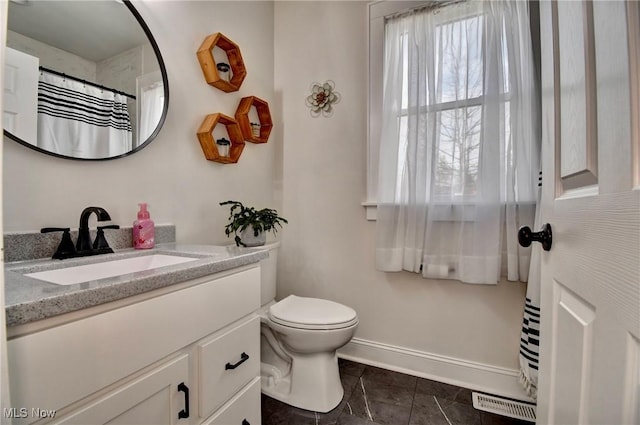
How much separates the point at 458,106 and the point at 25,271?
6.05ft

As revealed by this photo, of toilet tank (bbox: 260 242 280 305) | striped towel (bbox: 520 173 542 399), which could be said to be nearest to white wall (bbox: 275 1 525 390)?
striped towel (bbox: 520 173 542 399)

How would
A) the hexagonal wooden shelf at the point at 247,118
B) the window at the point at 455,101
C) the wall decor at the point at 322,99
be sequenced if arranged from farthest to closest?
the wall decor at the point at 322,99 → the hexagonal wooden shelf at the point at 247,118 → the window at the point at 455,101

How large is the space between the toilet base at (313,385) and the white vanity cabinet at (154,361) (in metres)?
0.39

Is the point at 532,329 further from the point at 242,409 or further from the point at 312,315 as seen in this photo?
the point at 242,409

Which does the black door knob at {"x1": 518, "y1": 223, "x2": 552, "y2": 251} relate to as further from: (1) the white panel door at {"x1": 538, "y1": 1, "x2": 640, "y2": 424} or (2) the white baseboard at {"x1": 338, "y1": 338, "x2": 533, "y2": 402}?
(2) the white baseboard at {"x1": 338, "y1": 338, "x2": 533, "y2": 402}

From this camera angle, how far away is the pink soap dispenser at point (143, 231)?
3.86 feet

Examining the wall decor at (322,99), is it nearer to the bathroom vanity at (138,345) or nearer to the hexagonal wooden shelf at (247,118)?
the hexagonal wooden shelf at (247,118)

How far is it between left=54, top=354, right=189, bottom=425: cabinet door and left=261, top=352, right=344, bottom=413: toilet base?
29.6 inches

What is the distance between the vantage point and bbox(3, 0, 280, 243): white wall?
0.97 metres

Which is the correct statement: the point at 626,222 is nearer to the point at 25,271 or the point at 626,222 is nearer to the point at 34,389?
the point at 34,389

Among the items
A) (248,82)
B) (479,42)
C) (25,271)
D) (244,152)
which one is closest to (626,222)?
(25,271)

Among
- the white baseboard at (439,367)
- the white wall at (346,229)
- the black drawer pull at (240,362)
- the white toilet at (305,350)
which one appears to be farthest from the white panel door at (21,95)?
the white baseboard at (439,367)

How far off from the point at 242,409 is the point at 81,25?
155 cm

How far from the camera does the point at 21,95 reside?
3.02 ft
